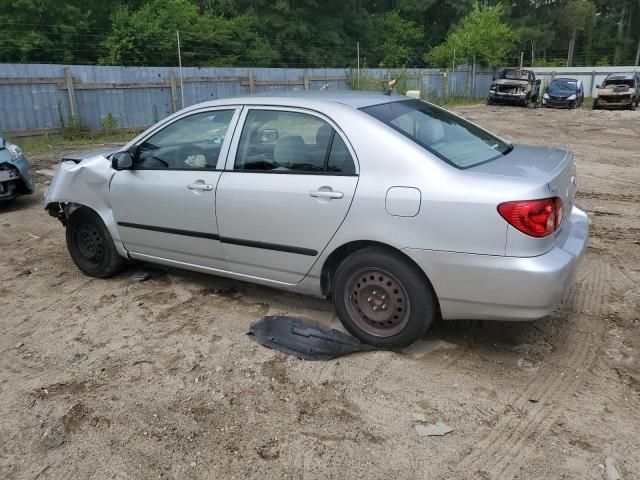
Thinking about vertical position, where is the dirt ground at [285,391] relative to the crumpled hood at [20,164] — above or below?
below

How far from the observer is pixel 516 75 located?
2911 centimetres

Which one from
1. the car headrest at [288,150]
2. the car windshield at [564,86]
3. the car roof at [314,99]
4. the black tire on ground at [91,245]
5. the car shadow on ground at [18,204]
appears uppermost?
the car roof at [314,99]

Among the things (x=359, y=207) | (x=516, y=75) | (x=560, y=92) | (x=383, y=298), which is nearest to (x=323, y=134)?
(x=359, y=207)

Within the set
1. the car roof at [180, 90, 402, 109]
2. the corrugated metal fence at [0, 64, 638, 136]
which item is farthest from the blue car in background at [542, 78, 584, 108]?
the car roof at [180, 90, 402, 109]

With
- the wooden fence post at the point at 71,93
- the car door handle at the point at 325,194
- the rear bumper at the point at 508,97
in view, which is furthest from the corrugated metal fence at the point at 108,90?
the car door handle at the point at 325,194

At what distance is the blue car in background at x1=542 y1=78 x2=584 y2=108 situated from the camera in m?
26.7

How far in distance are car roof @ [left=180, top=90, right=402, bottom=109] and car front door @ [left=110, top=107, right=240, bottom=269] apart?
0.12 metres

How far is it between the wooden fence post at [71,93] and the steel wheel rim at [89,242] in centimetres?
1245

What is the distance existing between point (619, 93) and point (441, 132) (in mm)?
25330

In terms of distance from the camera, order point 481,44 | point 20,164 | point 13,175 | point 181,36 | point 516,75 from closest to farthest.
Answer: point 13,175
point 20,164
point 516,75
point 181,36
point 481,44

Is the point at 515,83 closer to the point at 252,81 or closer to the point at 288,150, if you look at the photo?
the point at 252,81

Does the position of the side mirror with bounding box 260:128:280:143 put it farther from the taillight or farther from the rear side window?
the taillight

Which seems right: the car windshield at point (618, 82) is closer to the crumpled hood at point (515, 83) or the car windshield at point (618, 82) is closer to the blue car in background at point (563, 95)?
the blue car in background at point (563, 95)

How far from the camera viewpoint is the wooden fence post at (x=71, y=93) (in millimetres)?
16094
